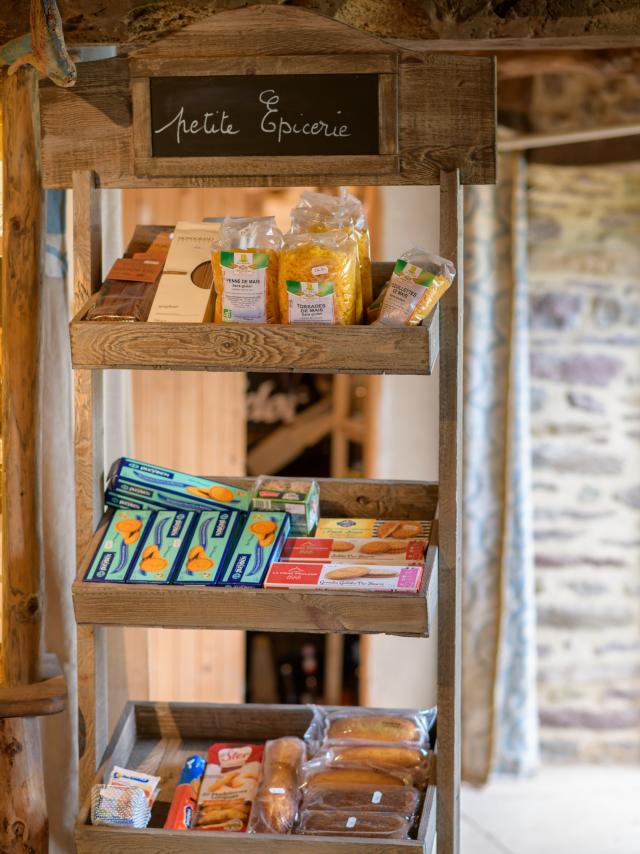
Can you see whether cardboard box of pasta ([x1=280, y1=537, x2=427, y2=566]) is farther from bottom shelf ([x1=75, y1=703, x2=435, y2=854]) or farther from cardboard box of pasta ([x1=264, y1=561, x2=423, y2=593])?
bottom shelf ([x1=75, y1=703, x2=435, y2=854])

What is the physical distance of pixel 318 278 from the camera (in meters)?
1.99

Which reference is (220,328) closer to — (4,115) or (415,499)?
(415,499)

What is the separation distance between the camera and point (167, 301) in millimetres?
2117

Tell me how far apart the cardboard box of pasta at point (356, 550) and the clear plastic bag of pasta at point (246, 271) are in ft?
1.47

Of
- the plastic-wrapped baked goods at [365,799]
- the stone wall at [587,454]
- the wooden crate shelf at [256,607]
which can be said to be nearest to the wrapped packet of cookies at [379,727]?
the plastic-wrapped baked goods at [365,799]

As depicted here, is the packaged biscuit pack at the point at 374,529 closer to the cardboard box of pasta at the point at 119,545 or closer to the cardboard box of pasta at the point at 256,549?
the cardboard box of pasta at the point at 256,549


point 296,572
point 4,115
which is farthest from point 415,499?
point 4,115

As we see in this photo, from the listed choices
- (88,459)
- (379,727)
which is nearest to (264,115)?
(88,459)

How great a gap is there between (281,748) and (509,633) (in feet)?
5.59

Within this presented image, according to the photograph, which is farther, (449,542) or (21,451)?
(21,451)

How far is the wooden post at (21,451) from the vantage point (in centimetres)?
233

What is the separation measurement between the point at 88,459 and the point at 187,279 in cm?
40

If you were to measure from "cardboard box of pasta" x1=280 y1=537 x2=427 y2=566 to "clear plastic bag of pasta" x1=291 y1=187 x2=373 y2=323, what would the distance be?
447 millimetres

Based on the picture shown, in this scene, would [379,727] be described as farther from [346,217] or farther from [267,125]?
[267,125]
